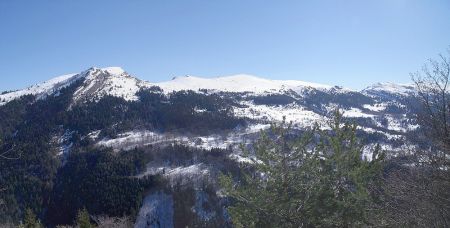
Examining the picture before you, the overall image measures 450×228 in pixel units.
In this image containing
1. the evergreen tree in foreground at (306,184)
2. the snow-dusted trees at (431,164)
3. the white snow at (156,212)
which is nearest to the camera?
the snow-dusted trees at (431,164)

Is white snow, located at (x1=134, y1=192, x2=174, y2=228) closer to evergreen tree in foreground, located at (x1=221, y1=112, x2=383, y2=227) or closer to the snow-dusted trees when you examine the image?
evergreen tree in foreground, located at (x1=221, y1=112, x2=383, y2=227)

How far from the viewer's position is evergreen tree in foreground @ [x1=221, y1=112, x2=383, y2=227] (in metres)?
18.6

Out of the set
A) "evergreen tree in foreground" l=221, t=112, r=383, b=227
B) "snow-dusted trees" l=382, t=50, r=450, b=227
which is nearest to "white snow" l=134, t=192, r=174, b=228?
"evergreen tree in foreground" l=221, t=112, r=383, b=227

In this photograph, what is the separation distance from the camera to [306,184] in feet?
62.9

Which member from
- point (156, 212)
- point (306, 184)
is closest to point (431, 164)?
point (306, 184)

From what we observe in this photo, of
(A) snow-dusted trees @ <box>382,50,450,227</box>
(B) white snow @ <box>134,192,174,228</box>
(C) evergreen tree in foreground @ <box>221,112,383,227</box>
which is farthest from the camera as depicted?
(B) white snow @ <box>134,192,174,228</box>

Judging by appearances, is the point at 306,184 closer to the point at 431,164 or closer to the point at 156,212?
the point at 431,164

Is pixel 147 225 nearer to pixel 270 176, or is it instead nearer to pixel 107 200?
pixel 107 200

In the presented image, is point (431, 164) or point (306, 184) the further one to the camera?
point (306, 184)

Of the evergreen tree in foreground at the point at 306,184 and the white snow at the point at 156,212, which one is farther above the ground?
the evergreen tree in foreground at the point at 306,184

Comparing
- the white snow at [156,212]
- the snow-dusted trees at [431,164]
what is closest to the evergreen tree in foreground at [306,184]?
the snow-dusted trees at [431,164]

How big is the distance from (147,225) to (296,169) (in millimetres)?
109672

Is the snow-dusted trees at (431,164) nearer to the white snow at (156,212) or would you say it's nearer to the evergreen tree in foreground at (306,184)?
Answer: the evergreen tree in foreground at (306,184)

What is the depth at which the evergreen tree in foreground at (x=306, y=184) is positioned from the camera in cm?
1858
